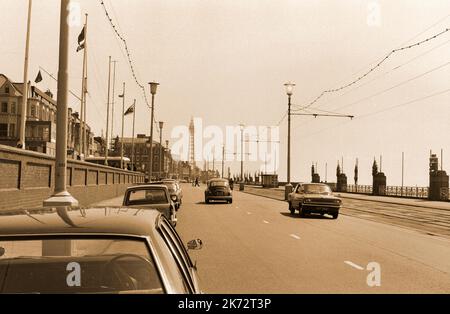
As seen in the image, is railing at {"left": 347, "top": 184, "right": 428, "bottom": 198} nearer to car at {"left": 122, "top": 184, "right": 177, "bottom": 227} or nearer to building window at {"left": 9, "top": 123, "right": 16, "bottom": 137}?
car at {"left": 122, "top": 184, "right": 177, "bottom": 227}

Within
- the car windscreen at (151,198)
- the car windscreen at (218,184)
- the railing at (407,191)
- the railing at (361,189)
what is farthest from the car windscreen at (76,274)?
the railing at (361,189)

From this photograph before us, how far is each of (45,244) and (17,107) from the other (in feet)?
259

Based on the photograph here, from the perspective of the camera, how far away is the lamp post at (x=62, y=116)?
10.4 meters

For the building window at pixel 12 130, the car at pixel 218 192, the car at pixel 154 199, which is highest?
the building window at pixel 12 130

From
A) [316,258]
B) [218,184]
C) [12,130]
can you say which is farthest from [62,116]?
[12,130]

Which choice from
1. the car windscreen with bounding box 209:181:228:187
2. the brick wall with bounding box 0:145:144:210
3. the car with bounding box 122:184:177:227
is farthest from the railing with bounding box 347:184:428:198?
the car with bounding box 122:184:177:227

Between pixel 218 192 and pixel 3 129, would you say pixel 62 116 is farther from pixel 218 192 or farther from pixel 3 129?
pixel 3 129

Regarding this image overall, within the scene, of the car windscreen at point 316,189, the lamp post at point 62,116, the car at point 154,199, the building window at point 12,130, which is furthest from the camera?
the building window at point 12,130

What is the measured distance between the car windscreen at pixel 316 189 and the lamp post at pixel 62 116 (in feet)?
53.7

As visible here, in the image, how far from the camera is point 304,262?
10.9 meters

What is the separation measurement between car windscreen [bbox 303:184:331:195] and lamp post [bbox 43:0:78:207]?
1637 cm

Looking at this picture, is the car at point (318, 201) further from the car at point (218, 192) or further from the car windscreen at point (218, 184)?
the car windscreen at point (218, 184)

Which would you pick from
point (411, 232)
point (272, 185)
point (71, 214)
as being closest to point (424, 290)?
point (71, 214)
